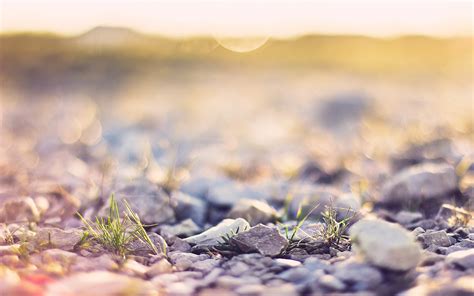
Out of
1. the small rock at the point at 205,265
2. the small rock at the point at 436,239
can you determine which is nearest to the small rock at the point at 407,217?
the small rock at the point at 436,239

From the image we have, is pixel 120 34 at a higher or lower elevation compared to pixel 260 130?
higher

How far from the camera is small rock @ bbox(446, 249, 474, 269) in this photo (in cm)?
214

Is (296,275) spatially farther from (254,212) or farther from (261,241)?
(254,212)

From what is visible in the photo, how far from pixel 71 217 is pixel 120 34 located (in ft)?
44.1

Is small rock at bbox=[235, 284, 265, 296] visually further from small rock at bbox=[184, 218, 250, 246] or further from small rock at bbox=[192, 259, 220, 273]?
small rock at bbox=[184, 218, 250, 246]

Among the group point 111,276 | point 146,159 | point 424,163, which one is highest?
point 424,163

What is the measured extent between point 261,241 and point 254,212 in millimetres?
534

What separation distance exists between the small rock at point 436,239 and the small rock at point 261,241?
2.04 ft

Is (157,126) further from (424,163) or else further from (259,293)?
(259,293)

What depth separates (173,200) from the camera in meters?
3.28

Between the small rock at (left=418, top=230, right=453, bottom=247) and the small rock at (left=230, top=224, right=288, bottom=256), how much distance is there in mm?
622

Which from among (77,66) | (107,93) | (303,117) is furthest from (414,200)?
(77,66)

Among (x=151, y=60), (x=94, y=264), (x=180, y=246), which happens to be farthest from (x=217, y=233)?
(x=151, y=60)

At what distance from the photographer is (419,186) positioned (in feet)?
11.1
